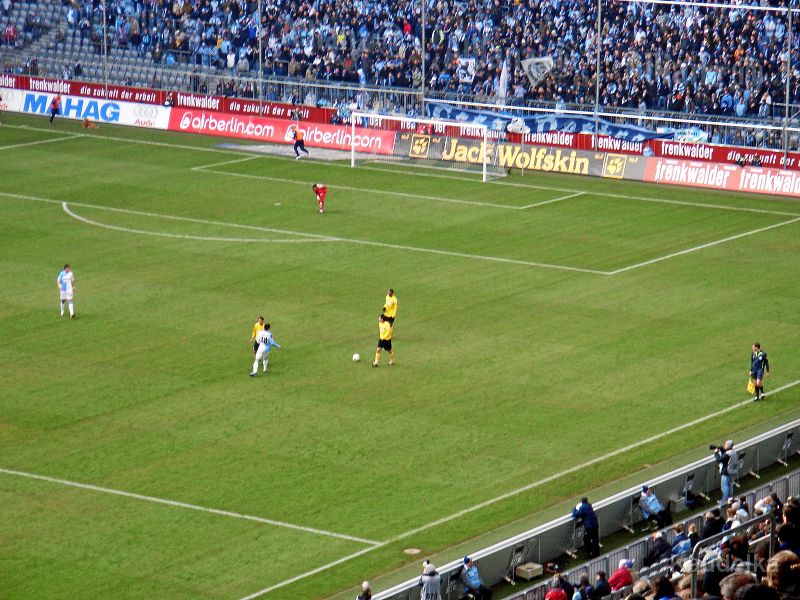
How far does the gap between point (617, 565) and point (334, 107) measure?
49394 mm

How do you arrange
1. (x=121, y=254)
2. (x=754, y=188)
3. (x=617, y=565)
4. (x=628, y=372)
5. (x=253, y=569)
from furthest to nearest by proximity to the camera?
(x=754, y=188)
(x=121, y=254)
(x=628, y=372)
(x=253, y=569)
(x=617, y=565)

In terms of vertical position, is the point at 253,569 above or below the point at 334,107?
below

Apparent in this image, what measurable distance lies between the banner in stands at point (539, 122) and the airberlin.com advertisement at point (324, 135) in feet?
2.22

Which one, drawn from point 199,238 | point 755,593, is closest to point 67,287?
point 199,238

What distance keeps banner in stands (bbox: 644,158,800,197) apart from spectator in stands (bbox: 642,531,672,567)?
35.0 m

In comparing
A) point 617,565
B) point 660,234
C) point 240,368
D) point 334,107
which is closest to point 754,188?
point 660,234

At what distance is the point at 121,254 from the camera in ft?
169

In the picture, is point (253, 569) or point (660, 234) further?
point (660, 234)

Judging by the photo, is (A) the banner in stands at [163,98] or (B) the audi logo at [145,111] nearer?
(A) the banner in stands at [163,98]

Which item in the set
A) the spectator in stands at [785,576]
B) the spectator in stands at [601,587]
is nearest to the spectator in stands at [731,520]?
the spectator in stands at [601,587]

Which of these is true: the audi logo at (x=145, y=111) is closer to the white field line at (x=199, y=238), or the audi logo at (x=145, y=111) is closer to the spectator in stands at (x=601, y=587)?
the white field line at (x=199, y=238)

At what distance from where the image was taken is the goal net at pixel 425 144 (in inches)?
2539

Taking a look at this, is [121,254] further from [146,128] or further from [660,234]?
[146,128]

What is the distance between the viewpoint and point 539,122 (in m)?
68.0
